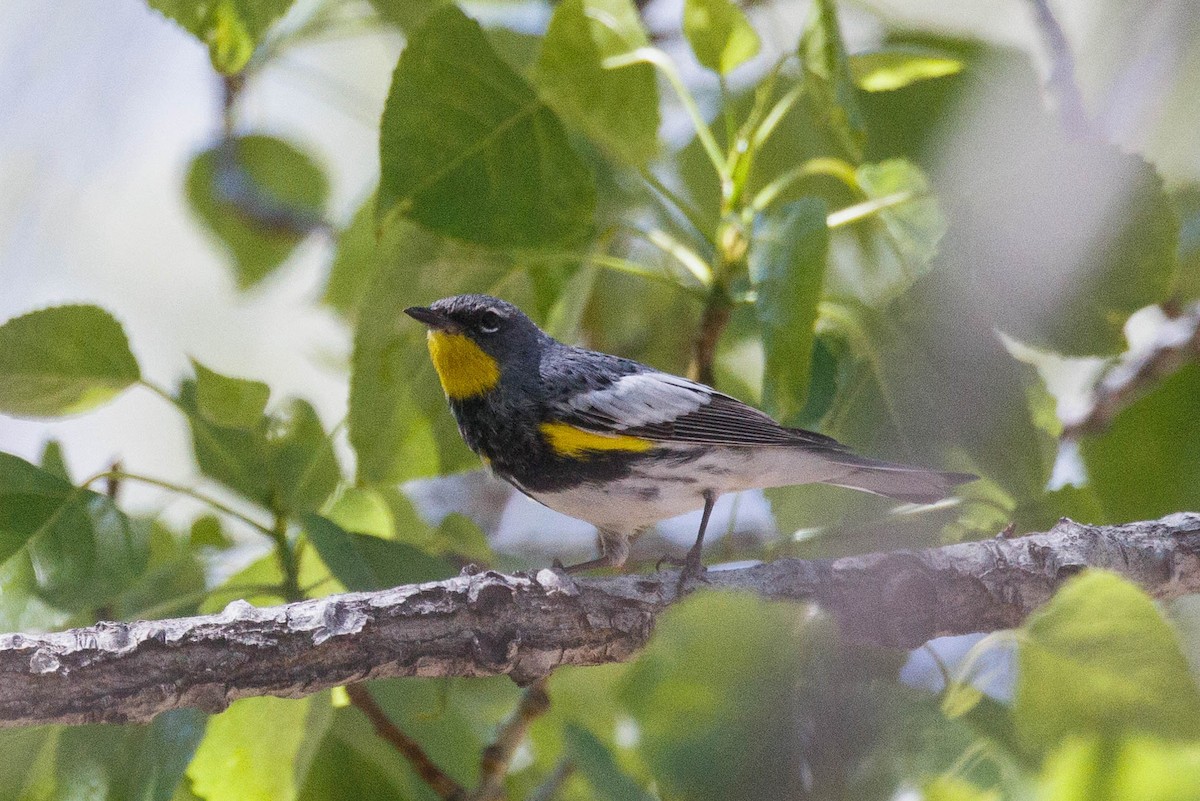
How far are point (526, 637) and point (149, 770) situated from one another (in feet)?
2.20

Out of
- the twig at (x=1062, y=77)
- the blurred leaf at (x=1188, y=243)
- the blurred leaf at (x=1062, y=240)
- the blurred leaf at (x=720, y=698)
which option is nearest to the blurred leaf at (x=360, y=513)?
the blurred leaf at (x=720, y=698)

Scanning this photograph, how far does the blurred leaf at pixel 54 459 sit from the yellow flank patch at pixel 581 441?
3.09ft

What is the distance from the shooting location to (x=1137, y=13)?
2.80 m

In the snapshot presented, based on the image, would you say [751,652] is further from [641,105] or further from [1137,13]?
[1137,13]

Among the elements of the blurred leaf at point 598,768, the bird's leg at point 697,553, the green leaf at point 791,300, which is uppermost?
the green leaf at point 791,300

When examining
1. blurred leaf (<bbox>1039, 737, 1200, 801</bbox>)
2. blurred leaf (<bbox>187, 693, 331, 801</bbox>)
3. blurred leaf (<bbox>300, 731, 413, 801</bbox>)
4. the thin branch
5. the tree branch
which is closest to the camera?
blurred leaf (<bbox>1039, 737, 1200, 801</bbox>)

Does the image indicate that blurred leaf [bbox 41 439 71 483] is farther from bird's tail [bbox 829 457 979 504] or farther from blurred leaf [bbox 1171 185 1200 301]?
blurred leaf [bbox 1171 185 1200 301]

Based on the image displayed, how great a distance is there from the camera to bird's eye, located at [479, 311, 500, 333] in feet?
7.67

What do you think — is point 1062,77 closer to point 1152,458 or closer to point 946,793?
point 1152,458

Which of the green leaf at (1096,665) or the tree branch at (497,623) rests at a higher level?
the green leaf at (1096,665)

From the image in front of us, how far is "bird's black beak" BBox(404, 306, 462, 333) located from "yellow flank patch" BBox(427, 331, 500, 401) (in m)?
0.01

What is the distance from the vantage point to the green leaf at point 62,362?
186 centimetres

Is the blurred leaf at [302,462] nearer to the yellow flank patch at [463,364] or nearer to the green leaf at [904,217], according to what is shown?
the yellow flank patch at [463,364]

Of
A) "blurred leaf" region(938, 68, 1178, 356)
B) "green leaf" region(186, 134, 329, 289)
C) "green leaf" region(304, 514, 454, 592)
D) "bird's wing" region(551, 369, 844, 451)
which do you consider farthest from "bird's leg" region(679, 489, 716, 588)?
"green leaf" region(186, 134, 329, 289)
